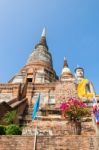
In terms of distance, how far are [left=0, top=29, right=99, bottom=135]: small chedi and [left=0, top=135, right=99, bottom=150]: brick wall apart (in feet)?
3.59

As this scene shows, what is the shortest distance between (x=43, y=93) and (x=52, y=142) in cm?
1538

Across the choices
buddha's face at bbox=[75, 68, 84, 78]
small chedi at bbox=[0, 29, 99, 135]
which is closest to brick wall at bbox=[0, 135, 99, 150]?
small chedi at bbox=[0, 29, 99, 135]

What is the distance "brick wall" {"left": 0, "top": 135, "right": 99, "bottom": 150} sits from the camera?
11.7m

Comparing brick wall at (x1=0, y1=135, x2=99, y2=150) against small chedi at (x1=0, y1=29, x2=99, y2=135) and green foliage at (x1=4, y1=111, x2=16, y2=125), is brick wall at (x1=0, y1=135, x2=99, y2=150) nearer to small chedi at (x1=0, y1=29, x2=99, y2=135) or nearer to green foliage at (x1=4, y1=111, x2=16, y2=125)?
small chedi at (x1=0, y1=29, x2=99, y2=135)

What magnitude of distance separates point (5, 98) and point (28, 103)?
2.34 m

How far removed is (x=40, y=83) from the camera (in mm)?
28797

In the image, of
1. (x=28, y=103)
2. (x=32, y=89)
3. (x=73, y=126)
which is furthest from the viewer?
(x=32, y=89)

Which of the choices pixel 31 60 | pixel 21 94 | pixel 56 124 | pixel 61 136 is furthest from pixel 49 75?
pixel 61 136

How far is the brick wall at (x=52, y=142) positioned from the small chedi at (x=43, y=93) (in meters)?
1.10

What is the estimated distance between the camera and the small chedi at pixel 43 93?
17013 mm

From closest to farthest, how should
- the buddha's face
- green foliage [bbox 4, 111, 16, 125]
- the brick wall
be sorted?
the brick wall, green foliage [bbox 4, 111, 16, 125], the buddha's face

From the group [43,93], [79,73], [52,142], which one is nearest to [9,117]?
[52,142]

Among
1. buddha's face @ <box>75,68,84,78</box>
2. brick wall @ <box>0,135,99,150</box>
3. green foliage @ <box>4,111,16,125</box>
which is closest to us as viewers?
brick wall @ <box>0,135,99,150</box>

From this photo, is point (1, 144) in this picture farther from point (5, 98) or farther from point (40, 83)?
point (40, 83)
